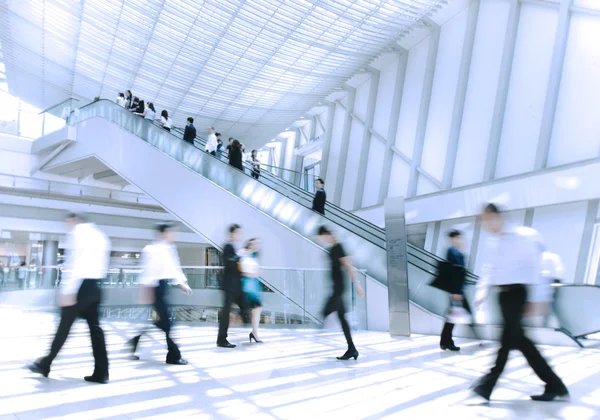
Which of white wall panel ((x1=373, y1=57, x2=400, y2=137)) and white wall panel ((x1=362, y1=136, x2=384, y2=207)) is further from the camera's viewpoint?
white wall panel ((x1=362, y1=136, x2=384, y2=207))

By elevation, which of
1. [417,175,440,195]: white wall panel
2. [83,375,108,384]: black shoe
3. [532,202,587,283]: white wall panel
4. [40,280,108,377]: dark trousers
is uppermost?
[417,175,440,195]: white wall panel

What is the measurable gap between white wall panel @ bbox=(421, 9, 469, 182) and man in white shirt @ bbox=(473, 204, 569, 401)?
14.6 metres

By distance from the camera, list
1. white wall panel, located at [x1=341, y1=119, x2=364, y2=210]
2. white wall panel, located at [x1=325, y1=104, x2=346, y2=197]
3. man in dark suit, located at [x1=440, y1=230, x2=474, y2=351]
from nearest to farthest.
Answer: man in dark suit, located at [x1=440, y1=230, x2=474, y2=351]
white wall panel, located at [x1=341, y1=119, x2=364, y2=210]
white wall panel, located at [x1=325, y1=104, x2=346, y2=197]

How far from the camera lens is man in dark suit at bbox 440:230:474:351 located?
6.22 metres

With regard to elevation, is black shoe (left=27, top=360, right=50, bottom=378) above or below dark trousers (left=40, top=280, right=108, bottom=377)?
below

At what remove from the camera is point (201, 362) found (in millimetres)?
5656

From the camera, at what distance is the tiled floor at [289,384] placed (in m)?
3.51

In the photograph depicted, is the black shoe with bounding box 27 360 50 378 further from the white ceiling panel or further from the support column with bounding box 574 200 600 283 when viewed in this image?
the white ceiling panel

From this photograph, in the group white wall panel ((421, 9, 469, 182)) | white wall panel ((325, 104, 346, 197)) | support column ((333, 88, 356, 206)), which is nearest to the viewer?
white wall panel ((421, 9, 469, 182))

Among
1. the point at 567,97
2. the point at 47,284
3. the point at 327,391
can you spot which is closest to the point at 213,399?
the point at 327,391

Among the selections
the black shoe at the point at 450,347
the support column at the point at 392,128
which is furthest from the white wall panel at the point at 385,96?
the black shoe at the point at 450,347

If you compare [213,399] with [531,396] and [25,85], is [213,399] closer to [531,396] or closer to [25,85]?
[531,396]

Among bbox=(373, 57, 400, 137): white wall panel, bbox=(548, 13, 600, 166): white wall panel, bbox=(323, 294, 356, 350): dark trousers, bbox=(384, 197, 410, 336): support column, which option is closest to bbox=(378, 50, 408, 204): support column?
bbox=(373, 57, 400, 137): white wall panel

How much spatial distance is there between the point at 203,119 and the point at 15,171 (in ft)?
32.8
